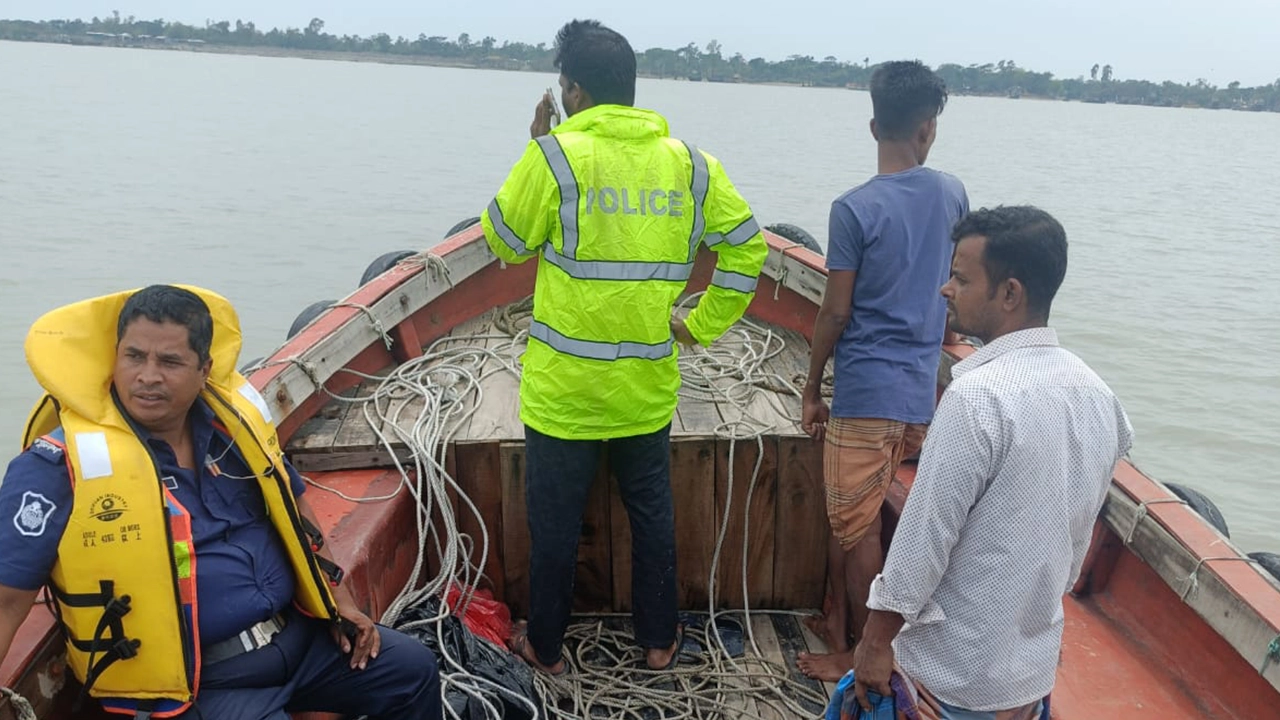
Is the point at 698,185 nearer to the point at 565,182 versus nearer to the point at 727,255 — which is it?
the point at 727,255

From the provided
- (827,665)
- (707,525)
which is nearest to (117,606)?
(707,525)

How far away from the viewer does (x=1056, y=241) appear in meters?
1.46

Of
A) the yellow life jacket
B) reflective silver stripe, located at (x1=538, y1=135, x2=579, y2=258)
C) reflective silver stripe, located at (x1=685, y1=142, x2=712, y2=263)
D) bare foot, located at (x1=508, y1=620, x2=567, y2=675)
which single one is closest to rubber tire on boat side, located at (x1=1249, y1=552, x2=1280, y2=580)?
reflective silver stripe, located at (x1=685, y1=142, x2=712, y2=263)

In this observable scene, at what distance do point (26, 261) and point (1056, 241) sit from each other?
43.9 feet

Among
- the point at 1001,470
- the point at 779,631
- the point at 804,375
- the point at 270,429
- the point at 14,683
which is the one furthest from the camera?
the point at 804,375

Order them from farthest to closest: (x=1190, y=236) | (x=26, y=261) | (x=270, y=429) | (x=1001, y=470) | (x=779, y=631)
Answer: (x=1190, y=236)
(x=26, y=261)
(x=779, y=631)
(x=270, y=429)
(x=1001, y=470)

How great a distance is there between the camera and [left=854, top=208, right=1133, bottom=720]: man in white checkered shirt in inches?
55.6

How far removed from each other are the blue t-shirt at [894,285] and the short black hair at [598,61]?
0.64 metres

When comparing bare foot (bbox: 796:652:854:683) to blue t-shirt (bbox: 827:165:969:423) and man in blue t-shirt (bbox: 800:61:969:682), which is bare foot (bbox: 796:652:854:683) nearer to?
man in blue t-shirt (bbox: 800:61:969:682)

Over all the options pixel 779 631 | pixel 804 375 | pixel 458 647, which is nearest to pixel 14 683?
pixel 458 647

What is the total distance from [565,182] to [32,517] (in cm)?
131

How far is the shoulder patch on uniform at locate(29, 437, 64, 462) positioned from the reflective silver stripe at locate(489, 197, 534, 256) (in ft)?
3.64

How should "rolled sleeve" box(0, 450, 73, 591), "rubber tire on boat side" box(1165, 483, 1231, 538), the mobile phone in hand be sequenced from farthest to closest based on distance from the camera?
"rubber tire on boat side" box(1165, 483, 1231, 538)
the mobile phone in hand
"rolled sleeve" box(0, 450, 73, 591)

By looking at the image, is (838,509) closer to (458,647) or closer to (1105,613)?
(1105,613)
